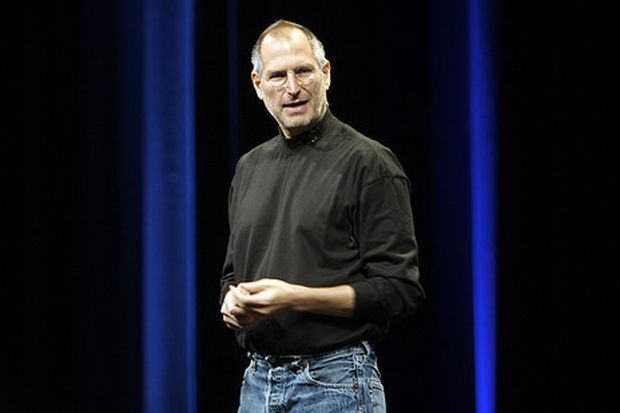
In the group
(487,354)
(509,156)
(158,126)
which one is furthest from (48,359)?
(509,156)

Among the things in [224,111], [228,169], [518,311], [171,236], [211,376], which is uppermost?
[224,111]

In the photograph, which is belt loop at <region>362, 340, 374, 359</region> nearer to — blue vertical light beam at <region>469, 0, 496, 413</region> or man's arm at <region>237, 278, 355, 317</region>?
man's arm at <region>237, 278, 355, 317</region>

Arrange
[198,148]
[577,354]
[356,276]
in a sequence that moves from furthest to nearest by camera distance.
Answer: [198,148] → [577,354] → [356,276]

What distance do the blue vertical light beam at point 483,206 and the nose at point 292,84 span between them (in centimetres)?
116

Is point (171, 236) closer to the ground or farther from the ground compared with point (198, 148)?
closer to the ground

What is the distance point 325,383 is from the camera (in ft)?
4.81

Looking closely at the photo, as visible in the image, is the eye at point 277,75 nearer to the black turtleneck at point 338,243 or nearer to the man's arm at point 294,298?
the black turtleneck at point 338,243

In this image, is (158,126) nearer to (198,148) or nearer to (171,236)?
(198,148)

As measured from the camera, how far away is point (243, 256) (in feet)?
5.28

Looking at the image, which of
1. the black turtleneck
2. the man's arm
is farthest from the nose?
the man's arm

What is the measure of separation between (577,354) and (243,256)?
1309 mm

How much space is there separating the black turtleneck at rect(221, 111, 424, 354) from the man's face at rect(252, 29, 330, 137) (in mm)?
66

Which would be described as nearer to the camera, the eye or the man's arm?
the man's arm

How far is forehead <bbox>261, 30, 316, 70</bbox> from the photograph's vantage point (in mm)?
1620
